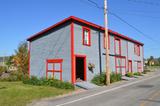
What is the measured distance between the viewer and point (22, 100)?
14.3 metres

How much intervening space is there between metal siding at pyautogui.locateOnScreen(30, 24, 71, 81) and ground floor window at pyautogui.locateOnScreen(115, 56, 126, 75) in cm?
1087

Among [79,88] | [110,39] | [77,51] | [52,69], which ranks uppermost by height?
[110,39]

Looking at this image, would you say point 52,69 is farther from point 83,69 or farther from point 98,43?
point 98,43

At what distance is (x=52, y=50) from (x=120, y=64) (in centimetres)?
1266

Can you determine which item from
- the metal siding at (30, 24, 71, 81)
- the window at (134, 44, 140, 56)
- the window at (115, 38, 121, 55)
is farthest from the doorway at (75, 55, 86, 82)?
the window at (134, 44, 140, 56)

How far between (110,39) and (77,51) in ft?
30.1

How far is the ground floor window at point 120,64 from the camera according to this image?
1317 inches

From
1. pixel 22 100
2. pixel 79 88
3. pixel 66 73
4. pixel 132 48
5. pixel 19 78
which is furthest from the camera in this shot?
pixel 132 48

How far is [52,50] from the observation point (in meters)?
25.6

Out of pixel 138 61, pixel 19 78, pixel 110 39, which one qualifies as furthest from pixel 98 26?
pixel 138 61

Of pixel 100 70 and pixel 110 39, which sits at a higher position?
pixel 110 39

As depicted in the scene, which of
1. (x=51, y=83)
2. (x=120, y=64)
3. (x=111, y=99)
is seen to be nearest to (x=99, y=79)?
(x=51, y=83)

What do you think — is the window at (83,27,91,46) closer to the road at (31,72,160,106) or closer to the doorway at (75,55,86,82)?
the doorway at (75,55,86,82)

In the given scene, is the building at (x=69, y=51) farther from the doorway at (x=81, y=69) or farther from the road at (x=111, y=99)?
the road at (x=111, y=99)
